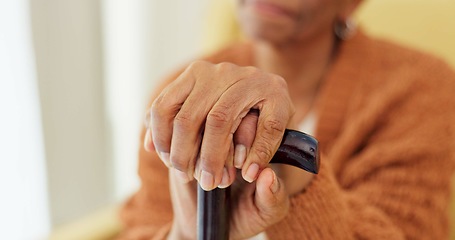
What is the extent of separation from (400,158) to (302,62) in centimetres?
23

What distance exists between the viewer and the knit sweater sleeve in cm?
73

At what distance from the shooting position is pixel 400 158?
754mm

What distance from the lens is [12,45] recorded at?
40.7 inches

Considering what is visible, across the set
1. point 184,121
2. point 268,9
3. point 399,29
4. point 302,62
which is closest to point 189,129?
point 184,121

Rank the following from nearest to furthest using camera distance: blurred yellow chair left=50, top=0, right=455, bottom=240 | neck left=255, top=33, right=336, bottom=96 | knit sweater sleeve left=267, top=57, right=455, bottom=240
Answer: knit sweater sleeve left=267, top=57, right=455, bottom=240 < neck left=255, top=33, right=336, bottom=96 < blurred yellow chair left=50, top=0, right=455, bottom=240

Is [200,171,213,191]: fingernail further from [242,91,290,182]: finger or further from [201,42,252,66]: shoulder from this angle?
[201,42,252,66]: shoulder

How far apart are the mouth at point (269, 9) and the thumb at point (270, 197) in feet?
1.14

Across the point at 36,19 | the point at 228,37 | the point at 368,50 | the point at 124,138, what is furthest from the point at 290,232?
the point at 124,138

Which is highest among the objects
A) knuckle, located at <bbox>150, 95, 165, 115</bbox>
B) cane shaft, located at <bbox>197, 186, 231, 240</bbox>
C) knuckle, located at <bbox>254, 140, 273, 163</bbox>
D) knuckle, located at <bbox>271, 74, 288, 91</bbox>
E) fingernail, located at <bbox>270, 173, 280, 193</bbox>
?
knuckle, located at <bbox>271, 74, 288, 91</bbox>

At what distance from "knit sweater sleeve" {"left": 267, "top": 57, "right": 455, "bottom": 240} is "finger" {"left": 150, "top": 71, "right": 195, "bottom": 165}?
30cm

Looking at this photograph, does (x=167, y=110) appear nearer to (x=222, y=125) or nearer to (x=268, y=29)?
(x=222, y=125)

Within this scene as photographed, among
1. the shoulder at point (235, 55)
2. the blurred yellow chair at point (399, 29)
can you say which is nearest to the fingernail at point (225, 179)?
the shoulder at point (235, 55)

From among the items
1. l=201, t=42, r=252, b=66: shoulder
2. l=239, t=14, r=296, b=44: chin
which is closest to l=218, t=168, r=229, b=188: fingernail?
l=239, t=14, r=296, b=44: chin

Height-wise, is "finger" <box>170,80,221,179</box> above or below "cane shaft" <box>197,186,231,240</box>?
above
